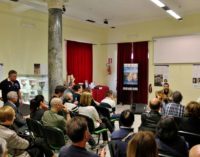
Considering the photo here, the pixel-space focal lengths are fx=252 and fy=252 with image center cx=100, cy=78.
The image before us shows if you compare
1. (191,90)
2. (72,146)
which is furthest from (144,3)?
(72,146)

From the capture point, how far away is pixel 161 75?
9.96 metres

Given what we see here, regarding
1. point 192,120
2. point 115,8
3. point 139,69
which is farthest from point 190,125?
point 139,69

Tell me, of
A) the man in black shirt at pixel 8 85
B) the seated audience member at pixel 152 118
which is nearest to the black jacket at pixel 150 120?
the seated audience member at pixel 152 118

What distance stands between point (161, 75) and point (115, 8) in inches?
128

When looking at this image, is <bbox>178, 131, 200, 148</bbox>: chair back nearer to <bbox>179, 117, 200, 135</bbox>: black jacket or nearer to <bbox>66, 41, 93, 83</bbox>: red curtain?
<bbox>179, 117, 200, 135</bbox>: black jacket

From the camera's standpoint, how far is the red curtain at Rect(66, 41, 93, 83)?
988 cm

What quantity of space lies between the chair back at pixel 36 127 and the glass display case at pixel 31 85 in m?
3.98

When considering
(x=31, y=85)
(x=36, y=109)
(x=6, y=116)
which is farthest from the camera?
(x=31, y=85)

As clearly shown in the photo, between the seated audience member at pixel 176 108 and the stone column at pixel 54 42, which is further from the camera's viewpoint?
the stone column at pixel 54 42

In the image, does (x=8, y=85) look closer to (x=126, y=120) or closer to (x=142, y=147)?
(x=126, y=120)

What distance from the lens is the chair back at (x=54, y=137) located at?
3396 millimetres

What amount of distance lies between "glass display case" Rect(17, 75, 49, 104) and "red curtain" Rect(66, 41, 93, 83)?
1.61 meters

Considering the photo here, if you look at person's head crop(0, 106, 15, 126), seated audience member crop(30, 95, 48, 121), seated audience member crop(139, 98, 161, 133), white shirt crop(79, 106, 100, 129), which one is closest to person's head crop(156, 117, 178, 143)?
seated audience member crop(139, 98, 161, 133)

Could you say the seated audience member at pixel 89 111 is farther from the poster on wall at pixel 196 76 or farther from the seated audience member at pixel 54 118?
the poster on wall at pixel 196 76
